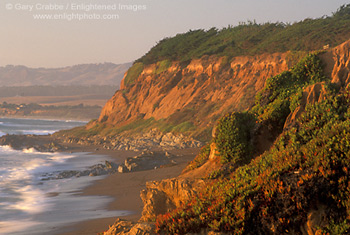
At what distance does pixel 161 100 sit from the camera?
5075 cm

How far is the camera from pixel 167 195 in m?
12.5

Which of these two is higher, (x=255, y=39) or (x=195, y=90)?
(x=255, y=39)

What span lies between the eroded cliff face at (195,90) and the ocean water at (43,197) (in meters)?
12.2

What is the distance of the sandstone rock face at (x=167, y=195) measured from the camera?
12120mm

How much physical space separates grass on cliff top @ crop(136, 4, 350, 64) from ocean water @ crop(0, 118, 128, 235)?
1972cm

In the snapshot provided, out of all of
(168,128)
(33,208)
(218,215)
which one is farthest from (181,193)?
(168,128)

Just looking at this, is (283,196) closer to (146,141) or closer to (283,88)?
(283,88)

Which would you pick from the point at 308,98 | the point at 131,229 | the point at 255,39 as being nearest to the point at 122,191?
the point at 308,98

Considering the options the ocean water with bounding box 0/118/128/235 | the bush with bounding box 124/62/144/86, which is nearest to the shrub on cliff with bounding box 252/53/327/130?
the ocean water with bounding box 0/118/128/235

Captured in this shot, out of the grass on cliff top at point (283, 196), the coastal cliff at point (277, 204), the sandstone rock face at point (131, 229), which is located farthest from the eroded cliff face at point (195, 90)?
the coastal cliff at point (277, 204)

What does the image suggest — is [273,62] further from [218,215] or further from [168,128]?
[218,215]

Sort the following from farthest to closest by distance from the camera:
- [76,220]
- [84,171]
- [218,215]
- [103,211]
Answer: [84,171] < [103,211] < [76,220] < [218,215]

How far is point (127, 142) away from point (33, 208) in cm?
2411

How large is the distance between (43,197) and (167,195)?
11.2m
